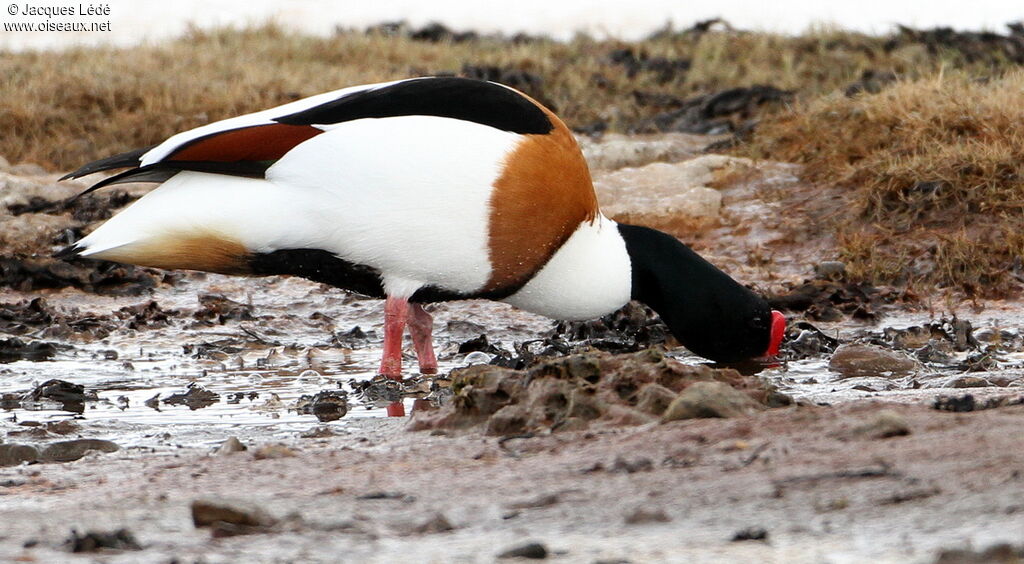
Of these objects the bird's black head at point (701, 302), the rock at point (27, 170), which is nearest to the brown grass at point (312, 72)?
the rock at point (27, 170)

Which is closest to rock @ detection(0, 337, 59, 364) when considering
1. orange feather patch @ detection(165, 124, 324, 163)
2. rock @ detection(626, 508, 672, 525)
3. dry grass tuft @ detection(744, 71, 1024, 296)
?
orange feather patch @ detection(165, 124, 324, 163)

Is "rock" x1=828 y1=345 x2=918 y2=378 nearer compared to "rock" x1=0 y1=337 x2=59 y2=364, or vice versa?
"rock" x1=828 y1=345 x2=918 y2=378

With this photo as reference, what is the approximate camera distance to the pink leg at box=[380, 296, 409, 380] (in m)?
5.65

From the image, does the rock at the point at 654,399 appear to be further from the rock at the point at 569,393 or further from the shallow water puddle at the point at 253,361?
the shallow water puddle at the point at 253,361

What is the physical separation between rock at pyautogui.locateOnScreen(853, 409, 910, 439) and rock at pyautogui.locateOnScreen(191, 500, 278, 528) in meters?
1.37

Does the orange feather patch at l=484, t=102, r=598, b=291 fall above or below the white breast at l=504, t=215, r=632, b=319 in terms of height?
above

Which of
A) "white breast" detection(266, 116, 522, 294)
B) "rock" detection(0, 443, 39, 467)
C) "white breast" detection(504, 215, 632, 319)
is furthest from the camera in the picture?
"white breast" detection(504, 215, 632, 319)

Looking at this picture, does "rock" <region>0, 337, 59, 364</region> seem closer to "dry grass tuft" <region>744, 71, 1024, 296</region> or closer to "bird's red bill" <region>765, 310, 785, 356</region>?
"bird's red bill" <region>765, 310, 785, 356</region>

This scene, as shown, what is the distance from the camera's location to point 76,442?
449 cm

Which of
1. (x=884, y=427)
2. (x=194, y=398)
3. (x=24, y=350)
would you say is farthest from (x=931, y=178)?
(x=884, y=427)

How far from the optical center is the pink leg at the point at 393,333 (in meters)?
5.65

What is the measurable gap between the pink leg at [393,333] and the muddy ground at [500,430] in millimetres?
114

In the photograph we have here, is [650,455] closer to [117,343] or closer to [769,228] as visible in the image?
[117,343]

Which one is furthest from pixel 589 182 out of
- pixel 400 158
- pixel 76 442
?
pixel 76 442
